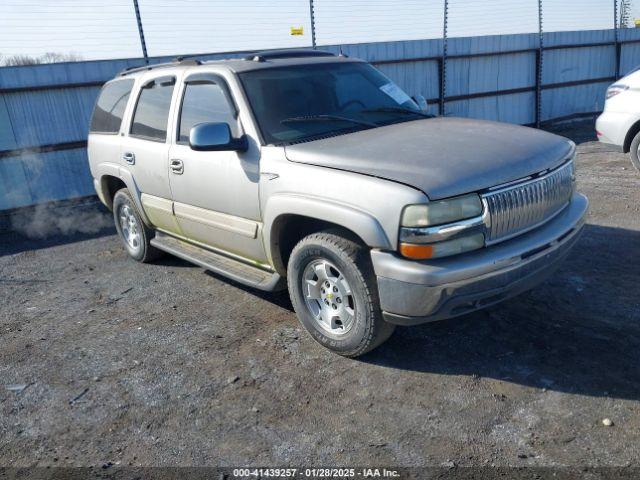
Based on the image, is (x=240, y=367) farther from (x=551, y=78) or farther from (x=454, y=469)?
(x=551, y=78)

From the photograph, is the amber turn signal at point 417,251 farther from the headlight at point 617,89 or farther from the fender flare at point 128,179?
the headlight at point 617,89

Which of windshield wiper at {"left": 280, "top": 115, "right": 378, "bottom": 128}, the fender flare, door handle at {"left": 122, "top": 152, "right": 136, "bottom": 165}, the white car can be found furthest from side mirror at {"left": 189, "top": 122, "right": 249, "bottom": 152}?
the white car

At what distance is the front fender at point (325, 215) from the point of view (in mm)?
3275

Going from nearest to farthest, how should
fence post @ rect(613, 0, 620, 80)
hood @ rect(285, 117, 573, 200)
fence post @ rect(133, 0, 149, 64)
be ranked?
hood @ rect(285, 117, 573, 200), fence post @ rect(133, 0, 149, 64), fence post @ rect(613, 0, 620, 80)

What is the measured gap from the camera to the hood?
10.7 feet

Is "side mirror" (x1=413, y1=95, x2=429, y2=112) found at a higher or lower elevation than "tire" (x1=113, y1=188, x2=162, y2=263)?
higher

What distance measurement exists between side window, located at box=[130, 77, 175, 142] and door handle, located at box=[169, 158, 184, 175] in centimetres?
30

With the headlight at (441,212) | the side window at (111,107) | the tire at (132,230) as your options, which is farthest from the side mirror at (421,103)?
the tire at (132,230)

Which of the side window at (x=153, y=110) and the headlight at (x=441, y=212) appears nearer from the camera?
the headlight at (x=441, y=212)

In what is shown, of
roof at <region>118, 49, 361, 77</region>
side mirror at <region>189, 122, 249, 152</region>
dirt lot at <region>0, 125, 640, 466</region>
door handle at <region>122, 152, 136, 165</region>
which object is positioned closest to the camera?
dirt lot at <region>0, 125, 640, 466</region>

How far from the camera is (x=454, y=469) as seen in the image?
278cm

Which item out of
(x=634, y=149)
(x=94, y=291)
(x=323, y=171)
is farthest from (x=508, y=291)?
(x=634, y=149)

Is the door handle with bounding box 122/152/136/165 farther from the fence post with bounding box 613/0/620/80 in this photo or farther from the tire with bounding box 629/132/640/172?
the fence post with bounding box 613/0/620/80

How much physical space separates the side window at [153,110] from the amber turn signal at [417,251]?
275 cm
